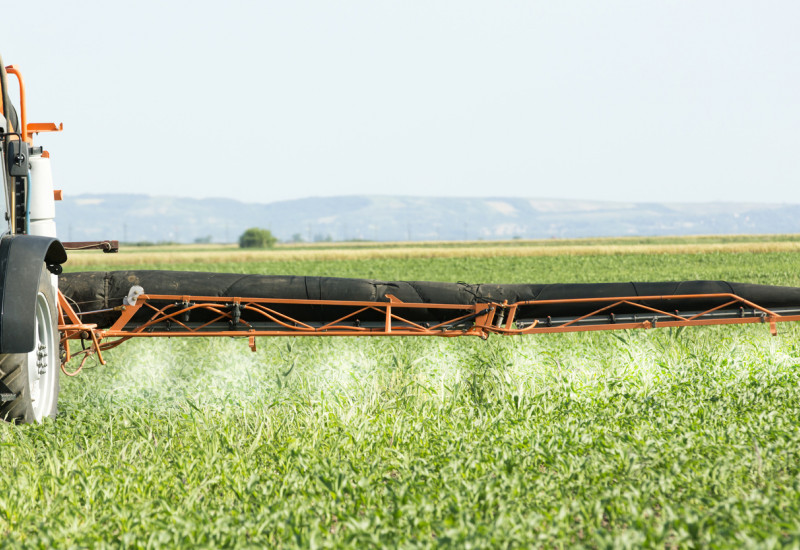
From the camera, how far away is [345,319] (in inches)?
253

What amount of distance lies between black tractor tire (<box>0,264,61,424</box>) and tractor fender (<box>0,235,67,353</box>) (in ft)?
0.36

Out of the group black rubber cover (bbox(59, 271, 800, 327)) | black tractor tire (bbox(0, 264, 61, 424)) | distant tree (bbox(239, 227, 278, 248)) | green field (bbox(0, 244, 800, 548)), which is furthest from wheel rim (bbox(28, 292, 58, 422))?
distant tree (bbox(239, 227, 278, 248))

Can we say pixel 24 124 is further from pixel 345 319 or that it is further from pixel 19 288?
pixel 345 319

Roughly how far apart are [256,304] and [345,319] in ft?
2.62

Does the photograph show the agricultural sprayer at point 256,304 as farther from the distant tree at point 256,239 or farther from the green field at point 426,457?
the distant tree at point 256,239

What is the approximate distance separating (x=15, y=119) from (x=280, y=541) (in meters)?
4.20

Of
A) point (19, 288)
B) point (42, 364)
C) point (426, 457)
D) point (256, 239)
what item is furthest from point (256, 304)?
point (256, 239)

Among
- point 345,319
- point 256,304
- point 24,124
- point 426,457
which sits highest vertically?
point 24,124

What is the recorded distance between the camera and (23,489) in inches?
150

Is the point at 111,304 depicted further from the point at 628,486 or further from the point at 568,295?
the point at 628,486

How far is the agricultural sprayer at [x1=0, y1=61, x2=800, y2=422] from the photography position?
5234 mm

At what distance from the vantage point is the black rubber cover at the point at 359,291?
6.26 m

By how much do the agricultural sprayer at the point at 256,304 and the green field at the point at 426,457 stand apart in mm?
459

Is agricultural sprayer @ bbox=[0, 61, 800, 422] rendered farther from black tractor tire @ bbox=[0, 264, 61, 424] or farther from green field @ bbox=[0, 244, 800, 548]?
green field @ bbox=[0, 244, 800, 548]
